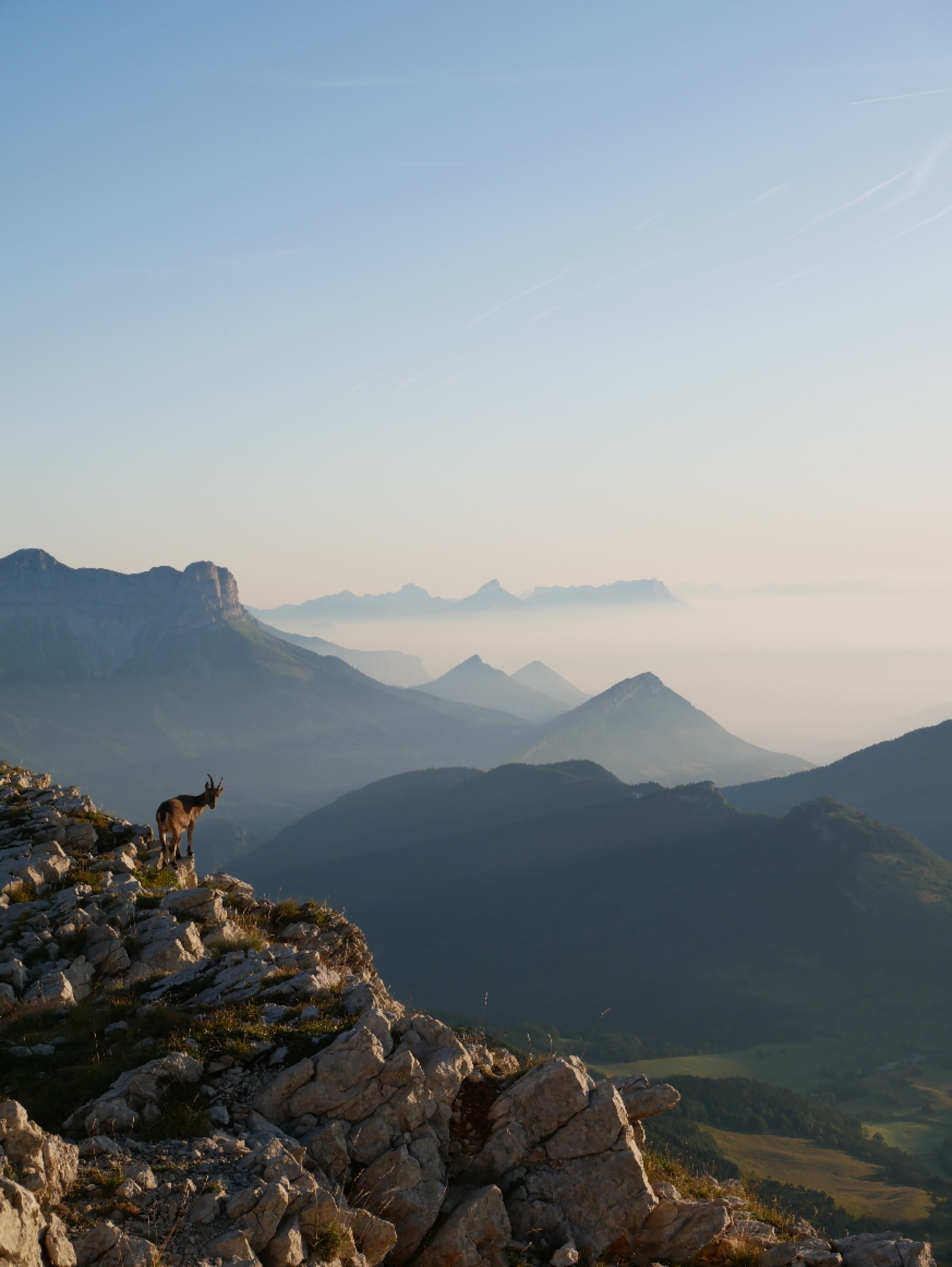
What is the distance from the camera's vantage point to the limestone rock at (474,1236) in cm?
1373

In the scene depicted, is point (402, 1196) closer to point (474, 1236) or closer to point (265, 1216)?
point (474, 1236)

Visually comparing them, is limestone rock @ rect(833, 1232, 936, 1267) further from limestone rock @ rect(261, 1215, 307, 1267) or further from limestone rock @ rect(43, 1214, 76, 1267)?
limestone rock @ rect(43, 1214, 76, 1267)

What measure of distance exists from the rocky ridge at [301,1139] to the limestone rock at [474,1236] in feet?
0.10

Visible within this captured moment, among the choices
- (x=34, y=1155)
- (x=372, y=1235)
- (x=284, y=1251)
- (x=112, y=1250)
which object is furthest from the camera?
(x=372, y=1235)

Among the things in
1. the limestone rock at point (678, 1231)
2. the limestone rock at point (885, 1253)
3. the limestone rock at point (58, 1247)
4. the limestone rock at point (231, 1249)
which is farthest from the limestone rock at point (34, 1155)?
the limestone rock at point (885, 1253)

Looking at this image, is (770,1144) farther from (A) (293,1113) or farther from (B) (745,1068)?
(A) (293,1113)

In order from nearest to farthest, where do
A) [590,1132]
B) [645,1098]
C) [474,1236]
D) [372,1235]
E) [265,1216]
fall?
[265,1216] < [372,1235] < [474,1236] < [590,1132] < [645,1098]

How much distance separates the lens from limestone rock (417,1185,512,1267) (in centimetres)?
1373

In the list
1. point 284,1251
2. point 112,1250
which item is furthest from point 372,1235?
point 112,1250

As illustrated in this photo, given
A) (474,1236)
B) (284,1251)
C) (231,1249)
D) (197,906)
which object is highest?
(197,906)

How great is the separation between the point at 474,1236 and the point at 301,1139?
3.13m

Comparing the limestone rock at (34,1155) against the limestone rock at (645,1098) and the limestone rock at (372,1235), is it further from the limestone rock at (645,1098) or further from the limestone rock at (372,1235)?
the limestone rock at (645,1098)

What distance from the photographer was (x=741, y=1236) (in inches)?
631

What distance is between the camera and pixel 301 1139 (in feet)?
47.0
